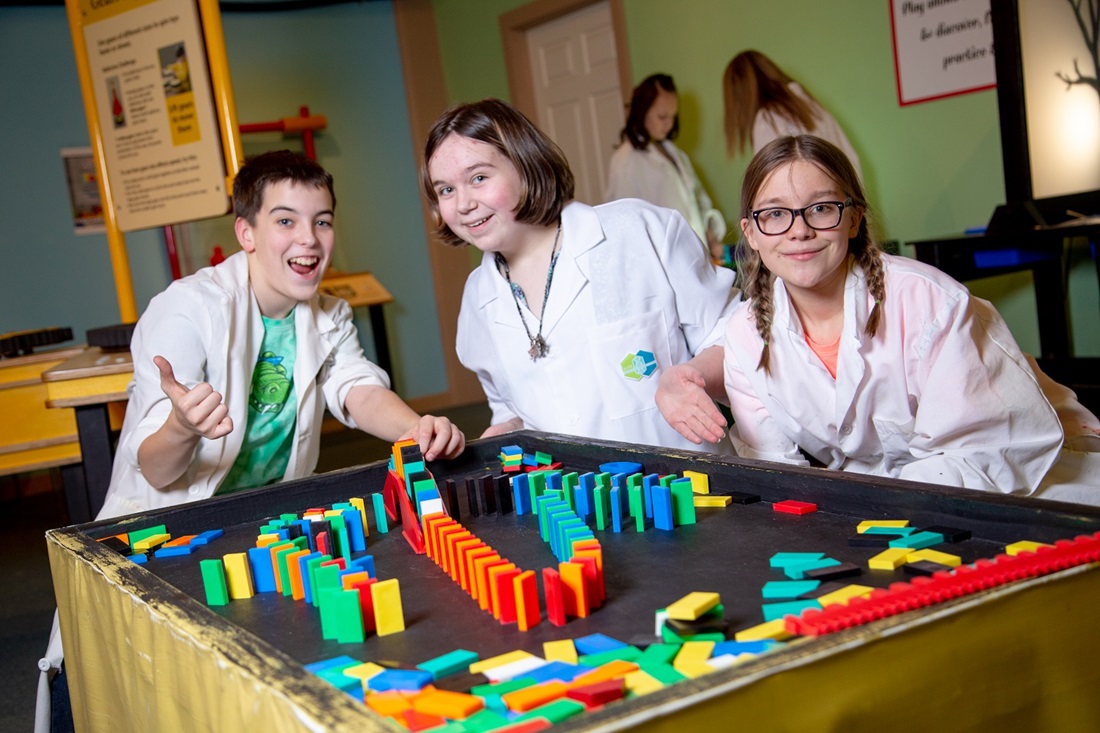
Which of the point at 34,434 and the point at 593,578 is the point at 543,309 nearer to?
the point at 593,578

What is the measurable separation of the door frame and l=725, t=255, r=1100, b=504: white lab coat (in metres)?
4.72

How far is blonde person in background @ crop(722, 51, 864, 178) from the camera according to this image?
4.87 metres

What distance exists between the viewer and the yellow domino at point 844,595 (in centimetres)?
106

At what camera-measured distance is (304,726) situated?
2.86 feet

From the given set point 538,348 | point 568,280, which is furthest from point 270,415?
point 568,280

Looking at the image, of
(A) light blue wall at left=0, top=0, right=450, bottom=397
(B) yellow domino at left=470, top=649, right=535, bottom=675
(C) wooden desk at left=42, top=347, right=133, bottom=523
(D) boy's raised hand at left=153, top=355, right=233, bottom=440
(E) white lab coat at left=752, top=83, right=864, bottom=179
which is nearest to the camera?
(B) yellow domino at left=470, top=649, right=535, bottom=675

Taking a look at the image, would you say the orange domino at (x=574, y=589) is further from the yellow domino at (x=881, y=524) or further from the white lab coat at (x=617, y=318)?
the white lab coat at (x=617, y=318)

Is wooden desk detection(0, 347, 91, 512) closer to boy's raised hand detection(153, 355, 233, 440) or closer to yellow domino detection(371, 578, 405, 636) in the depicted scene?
boy's raised hand detection(153, 355, 233, 440)

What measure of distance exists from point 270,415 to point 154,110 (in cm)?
237

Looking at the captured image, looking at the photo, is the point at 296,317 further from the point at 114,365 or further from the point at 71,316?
the point at 71,316

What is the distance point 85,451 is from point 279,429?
3.53ft

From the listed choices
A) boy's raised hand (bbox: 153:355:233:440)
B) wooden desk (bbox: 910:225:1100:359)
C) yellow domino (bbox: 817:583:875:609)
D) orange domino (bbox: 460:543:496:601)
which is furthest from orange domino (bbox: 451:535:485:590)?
wooden desk (bbox: 910:225:1100:359)

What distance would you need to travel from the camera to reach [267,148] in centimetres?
698

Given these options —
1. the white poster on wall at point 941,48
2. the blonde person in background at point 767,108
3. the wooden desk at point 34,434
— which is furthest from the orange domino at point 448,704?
the white poster on wall at point 941,48
